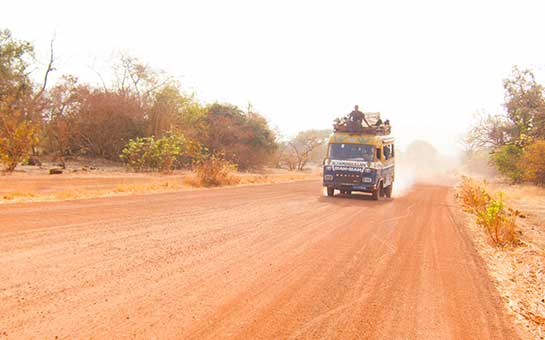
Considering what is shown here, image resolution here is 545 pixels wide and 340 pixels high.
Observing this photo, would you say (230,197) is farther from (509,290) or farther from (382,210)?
(509,290)

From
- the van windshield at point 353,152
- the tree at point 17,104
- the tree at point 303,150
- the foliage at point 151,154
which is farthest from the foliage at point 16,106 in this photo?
→ the tree at point 303,150

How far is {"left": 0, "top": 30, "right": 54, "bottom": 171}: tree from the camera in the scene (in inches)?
797

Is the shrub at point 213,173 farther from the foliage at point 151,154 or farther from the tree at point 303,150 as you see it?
the tree at point 303,150

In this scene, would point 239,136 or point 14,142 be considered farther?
point 239,136

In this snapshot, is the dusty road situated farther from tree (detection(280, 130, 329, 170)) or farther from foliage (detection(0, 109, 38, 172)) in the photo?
tree (detection(280, 130, 329, 170))

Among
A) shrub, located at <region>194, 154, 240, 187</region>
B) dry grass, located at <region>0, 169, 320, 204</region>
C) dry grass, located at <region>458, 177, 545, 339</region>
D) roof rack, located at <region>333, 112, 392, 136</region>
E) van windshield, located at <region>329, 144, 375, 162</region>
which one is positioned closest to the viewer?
dry grass, located at <region>458, 177, 545, 339</region>

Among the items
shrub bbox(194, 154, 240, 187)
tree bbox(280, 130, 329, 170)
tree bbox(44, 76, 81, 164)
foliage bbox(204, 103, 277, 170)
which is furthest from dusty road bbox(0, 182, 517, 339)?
tree bbox(280, 130, 329, 170)

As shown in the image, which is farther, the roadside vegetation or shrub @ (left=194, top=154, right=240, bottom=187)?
shrub @ (left=194, top=154, right=240, bottom=187)

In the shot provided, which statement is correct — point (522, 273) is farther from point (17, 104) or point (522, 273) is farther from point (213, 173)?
point (17, 104)

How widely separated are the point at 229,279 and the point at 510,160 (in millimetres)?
33368

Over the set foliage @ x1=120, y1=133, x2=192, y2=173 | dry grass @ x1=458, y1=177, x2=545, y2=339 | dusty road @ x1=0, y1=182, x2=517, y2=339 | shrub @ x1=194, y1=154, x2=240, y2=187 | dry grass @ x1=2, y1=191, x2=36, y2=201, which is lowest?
dry grass @ x1=458, y1=177, x2=545, y2=339

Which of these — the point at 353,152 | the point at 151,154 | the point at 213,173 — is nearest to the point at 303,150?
the point at 151,154

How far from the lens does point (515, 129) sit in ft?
122

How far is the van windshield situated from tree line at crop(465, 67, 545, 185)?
603 inches
